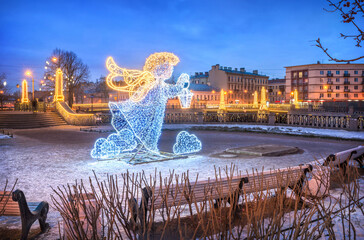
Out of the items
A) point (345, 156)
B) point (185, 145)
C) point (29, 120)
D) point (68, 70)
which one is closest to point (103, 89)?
point (68, 70)

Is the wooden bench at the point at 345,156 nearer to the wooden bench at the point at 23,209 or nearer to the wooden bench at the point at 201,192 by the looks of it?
the wooden bench at the point at 201,192

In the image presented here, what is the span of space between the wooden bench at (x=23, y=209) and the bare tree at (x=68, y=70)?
51.4m

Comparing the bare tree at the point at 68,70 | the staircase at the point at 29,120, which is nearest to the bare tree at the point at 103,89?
the bare tree at the point at 68,70

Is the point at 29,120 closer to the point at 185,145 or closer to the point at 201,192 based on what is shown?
the point at 185,145

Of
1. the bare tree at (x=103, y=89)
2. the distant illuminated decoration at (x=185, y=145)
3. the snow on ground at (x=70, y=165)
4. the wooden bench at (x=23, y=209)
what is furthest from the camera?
the bare tree at (x=103, y=89)

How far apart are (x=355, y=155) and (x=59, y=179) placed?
7719 millimetres

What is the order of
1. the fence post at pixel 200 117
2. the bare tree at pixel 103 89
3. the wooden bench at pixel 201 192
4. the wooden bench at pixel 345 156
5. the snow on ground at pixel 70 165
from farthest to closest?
the bare tree at pixel 103 89
the fence post at pixel 200 117
the snow on ground at pixel 70 165
the wooden bench at pixel 345 156
the wooden bench at pixel 201 192

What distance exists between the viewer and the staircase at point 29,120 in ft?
86.8

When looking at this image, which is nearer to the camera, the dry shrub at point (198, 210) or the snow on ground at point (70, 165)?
the dry shrub at point (198, 210)

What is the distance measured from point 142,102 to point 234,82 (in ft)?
312

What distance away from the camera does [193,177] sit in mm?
8281

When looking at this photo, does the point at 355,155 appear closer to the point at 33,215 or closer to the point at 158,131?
the point at 158,131

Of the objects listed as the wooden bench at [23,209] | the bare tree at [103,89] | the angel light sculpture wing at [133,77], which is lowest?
the wooden bench at [23,209]

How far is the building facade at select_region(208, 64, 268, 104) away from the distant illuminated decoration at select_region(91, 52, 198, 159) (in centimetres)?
8868
